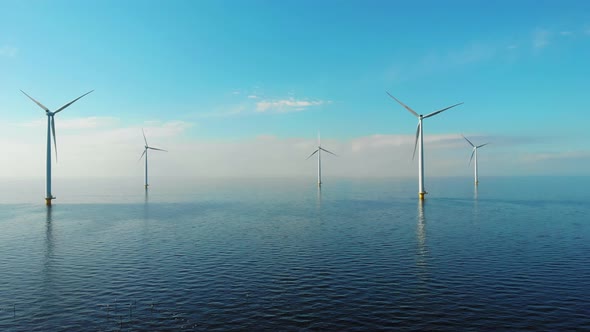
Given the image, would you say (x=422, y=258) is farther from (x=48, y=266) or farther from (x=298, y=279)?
(x=48, y=266)

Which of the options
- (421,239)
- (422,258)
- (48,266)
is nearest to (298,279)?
(422,258)

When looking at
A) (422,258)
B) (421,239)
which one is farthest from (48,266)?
(421,239)

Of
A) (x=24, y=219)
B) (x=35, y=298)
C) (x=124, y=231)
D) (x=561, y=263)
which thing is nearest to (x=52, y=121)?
(x=24, y=219)

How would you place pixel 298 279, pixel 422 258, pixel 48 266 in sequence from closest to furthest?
pixel 298 279 → pixel 48 266 → pixel 422 258

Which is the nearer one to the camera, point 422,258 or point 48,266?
point 48,266

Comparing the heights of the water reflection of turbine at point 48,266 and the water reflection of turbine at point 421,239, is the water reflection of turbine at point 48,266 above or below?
above

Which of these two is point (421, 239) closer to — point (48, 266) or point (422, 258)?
point (422, 258)

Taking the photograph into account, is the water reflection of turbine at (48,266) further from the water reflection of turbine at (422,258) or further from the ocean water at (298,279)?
the water reflection of turbine at (422,258)

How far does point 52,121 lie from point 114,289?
120m

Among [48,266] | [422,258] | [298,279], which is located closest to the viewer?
[298,279]

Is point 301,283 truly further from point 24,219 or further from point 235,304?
point 24,219

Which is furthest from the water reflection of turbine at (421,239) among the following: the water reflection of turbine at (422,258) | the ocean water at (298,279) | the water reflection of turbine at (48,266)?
the water reflection of turbine at (48,266)

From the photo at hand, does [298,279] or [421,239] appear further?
[421,239]

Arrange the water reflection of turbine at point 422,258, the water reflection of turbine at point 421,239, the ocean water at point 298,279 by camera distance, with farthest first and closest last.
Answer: the water reflection of turbine at point 421,239 < the water reflection of turbine at point 422,258 < the ocean water at point 298,279
